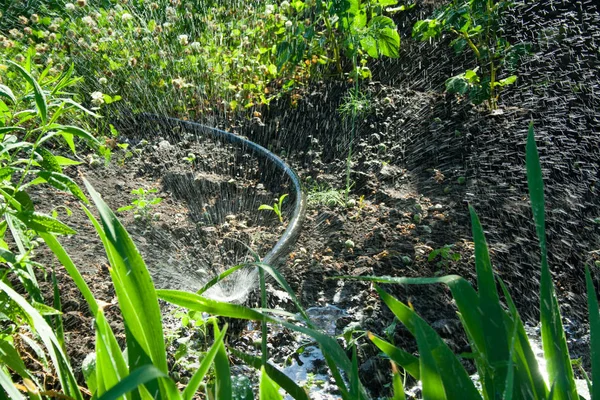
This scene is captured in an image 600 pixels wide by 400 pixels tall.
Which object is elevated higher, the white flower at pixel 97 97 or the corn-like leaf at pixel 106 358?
the white flower at pixel 97 97

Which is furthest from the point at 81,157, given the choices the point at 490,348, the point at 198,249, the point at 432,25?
the point at 490,348

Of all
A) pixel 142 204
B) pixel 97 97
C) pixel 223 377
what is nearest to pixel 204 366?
pixel 223 377

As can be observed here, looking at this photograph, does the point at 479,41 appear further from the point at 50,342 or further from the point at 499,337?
the point at 50,342

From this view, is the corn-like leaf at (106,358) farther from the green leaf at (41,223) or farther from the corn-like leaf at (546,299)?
the corn-like leaf at (546,299)

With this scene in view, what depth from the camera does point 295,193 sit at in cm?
264

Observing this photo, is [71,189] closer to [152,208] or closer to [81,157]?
[152,208]

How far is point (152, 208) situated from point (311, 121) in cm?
103

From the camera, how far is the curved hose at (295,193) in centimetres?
216

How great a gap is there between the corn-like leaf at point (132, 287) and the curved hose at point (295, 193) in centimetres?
120

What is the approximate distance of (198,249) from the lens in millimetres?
2402

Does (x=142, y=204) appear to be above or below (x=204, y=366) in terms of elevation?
above

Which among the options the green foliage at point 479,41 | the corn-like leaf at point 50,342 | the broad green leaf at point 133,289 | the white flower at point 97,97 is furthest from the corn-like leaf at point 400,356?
the white flower at point 97,97

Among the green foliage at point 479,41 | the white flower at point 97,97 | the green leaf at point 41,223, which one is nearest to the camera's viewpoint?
the green leaf at point 41,223

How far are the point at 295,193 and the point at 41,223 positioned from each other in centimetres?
155
